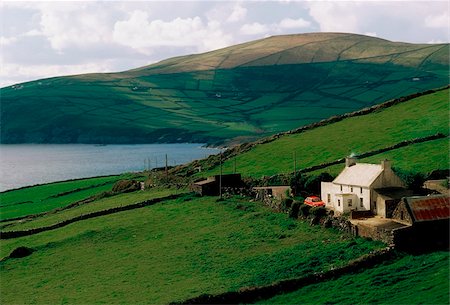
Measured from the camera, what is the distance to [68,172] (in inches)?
6609

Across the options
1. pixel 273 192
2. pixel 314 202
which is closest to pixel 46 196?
pixel 273 192

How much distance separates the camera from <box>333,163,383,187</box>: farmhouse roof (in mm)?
50875

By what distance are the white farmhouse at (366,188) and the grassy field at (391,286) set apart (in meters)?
10.8

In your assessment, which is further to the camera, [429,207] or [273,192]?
[273,192]

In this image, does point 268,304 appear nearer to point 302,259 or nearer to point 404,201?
point 302,259

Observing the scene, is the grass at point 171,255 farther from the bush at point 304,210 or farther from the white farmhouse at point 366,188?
the white farmhouse at point 366,188

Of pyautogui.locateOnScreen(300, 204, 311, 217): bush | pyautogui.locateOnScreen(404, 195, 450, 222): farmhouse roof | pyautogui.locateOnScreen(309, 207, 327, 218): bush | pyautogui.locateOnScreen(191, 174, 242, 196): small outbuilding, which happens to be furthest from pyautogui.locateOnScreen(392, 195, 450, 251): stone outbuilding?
pyautogui.locateOnScreen(191, 174, 242, 196): small outbuilding

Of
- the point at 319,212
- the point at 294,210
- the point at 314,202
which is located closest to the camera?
the point at 319,212

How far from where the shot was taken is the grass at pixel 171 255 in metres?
39.5

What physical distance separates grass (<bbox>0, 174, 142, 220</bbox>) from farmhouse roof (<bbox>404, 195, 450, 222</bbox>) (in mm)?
60034

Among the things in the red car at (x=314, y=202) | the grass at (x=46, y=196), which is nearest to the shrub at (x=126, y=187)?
the grass at (x=46, y=196)

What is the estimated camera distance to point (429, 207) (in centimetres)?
4006

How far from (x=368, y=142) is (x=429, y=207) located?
39.3 metres

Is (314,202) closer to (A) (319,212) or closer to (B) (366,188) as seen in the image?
(B) (366,188)
